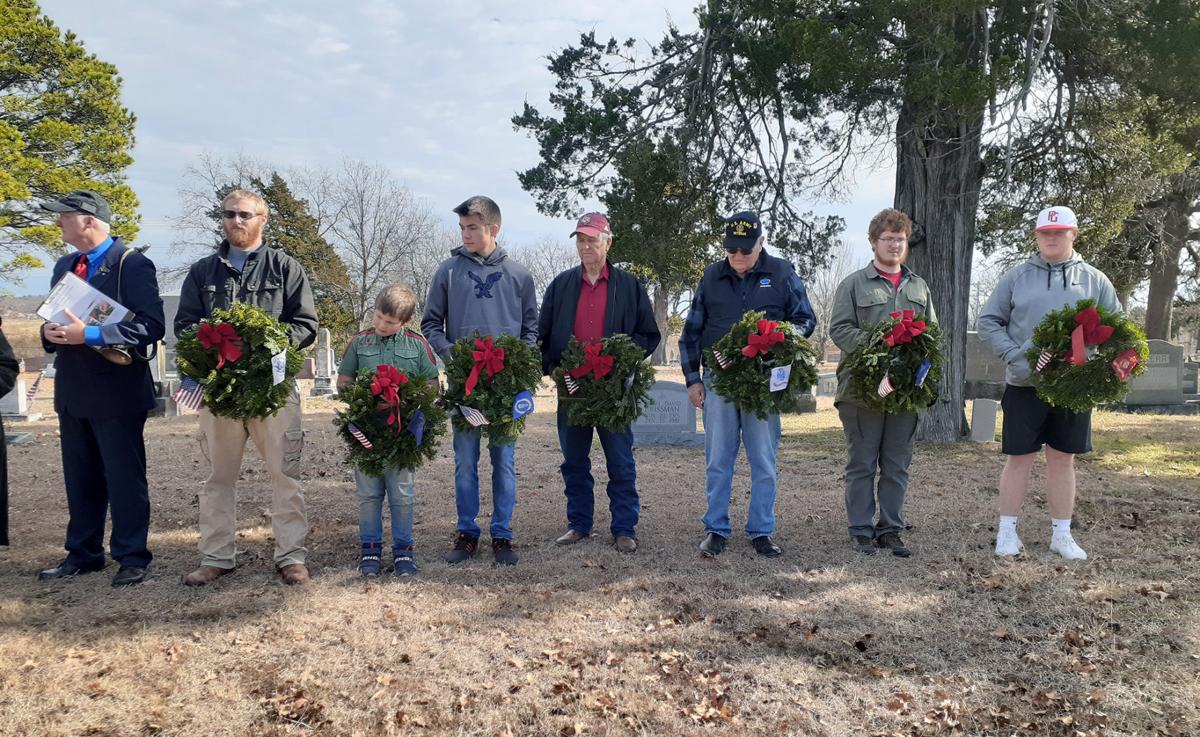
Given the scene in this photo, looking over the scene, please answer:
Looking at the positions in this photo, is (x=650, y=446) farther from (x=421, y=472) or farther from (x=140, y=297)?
(x=140, y=297)

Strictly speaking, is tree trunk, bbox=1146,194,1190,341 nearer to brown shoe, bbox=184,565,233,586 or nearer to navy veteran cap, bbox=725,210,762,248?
navy veteran cap, bbox=725,210,762,248

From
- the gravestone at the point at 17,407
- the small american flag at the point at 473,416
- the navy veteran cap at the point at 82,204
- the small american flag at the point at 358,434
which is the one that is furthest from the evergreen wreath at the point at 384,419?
the gravestone at the point at 17,407

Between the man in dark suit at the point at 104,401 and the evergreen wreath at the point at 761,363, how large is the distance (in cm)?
368

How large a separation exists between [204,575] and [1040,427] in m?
5.56

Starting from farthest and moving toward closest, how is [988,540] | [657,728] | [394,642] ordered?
[988,540], [394,642], [657,728]

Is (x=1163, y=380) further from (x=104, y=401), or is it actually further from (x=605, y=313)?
(x=104, y=401)

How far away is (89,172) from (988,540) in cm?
2773

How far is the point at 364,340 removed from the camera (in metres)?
5.13

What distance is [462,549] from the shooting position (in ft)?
17.5

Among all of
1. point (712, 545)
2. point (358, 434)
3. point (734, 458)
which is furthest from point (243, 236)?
point (712, 545)

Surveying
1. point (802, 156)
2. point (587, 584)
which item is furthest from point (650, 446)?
point (587, 584)

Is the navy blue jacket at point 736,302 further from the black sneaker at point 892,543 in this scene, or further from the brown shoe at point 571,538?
the black sneaker at point 892,543

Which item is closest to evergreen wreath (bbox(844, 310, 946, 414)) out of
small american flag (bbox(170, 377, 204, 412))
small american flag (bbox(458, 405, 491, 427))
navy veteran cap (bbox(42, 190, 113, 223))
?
small american flag (bbox(458, 405, 491, 427))

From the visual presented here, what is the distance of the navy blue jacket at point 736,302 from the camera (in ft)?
18.2
